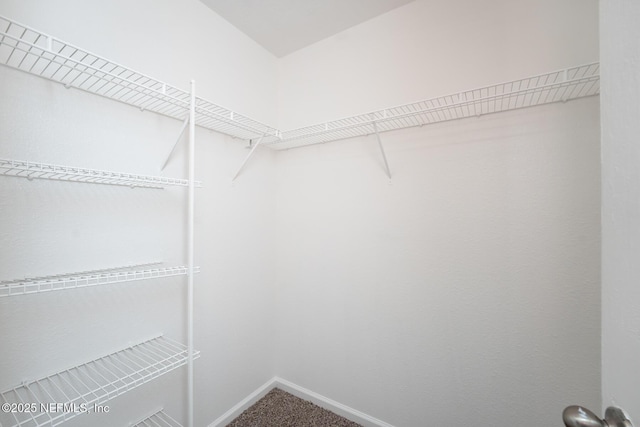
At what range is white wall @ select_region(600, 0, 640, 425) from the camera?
475 mm

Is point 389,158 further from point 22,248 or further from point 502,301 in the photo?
point 22,248

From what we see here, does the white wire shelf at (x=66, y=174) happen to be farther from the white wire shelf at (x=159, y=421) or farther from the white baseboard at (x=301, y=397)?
the white baseboard at (x=301, y=397)

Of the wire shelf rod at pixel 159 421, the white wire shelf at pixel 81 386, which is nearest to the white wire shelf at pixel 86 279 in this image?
the white wire shelf at pixel 81 386

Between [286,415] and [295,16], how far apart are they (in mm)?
2724

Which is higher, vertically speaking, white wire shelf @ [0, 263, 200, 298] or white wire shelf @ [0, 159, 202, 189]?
white wire shelf @ [0, 159, 202, 189]

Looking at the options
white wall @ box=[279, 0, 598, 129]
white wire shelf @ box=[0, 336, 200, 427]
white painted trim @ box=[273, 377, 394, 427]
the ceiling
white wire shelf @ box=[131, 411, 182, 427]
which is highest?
the ceiling

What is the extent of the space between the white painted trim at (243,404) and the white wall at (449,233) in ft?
0.49

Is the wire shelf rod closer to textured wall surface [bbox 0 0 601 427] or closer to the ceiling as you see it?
textured wall surface [bbox 0 0 601 427]

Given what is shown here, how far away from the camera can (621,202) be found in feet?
1.71

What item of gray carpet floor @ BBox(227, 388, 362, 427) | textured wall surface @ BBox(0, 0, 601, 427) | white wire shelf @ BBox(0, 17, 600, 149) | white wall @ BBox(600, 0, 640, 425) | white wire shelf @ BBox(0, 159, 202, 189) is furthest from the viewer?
gray carpet floor @ BBox(227, 388, 362, 427)

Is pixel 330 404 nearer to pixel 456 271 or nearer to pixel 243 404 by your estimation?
pixel 243 404

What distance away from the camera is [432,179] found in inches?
60.8

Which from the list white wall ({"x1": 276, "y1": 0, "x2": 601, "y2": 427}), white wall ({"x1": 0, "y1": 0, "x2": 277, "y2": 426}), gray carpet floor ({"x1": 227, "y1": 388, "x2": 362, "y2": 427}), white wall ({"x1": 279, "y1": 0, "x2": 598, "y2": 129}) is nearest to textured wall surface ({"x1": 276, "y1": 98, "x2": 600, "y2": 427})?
white wall ({"x1": 276, "y1": 0, "x2": 601, "y2": 427})

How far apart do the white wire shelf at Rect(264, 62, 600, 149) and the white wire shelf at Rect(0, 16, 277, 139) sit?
69cm
